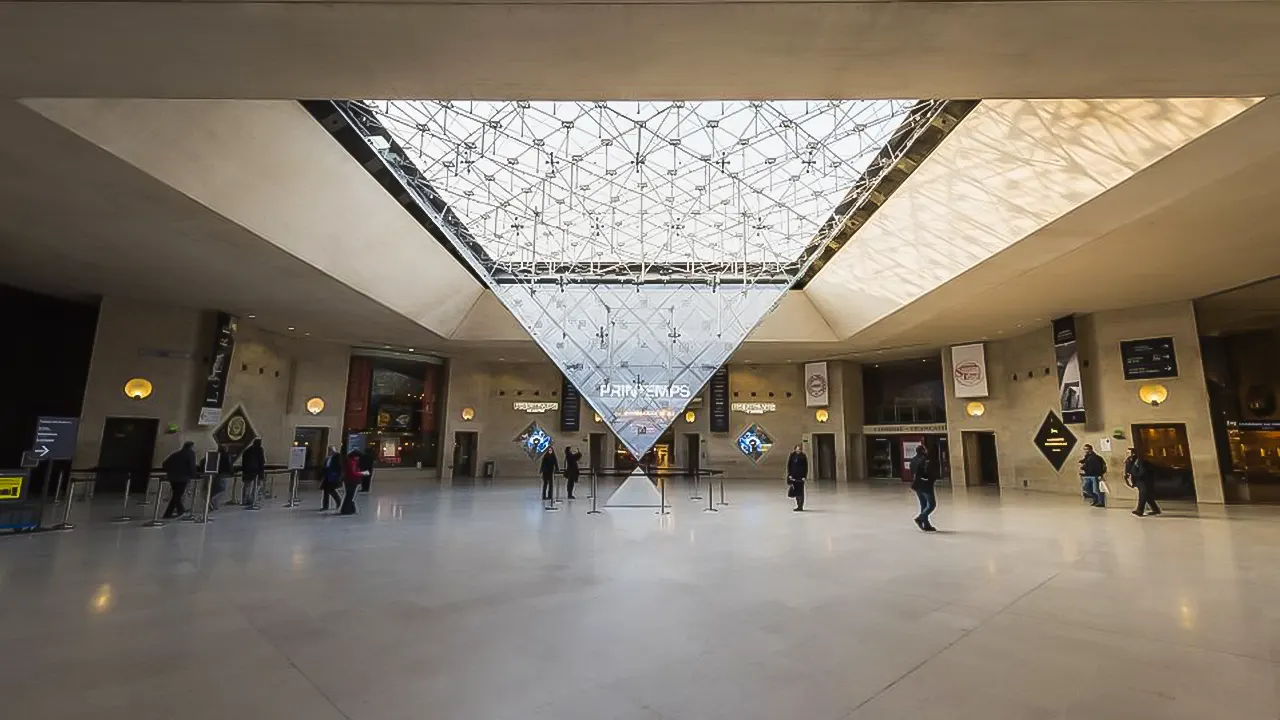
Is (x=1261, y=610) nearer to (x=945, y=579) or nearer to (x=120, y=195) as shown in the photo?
(x=945, y=579)

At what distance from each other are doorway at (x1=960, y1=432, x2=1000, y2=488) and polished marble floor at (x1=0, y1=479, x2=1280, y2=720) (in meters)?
12.0

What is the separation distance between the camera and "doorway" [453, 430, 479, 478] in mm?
24750

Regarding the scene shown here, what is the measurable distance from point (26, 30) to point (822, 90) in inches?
244

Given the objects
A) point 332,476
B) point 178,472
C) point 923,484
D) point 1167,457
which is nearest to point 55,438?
point 178,472

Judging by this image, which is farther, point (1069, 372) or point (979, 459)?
point (979, 459)

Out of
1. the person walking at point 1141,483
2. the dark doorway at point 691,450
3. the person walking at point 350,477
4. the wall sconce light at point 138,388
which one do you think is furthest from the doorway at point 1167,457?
the wall sconce light at point 138,388

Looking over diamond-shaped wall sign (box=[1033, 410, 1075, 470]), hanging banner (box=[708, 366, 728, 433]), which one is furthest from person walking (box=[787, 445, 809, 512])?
hanging banner (box=[708, 366, 728, 433])

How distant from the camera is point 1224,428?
15406 mm

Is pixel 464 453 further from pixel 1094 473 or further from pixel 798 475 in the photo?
pixel 1094 473

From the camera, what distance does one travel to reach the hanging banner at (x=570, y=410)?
24984 millimetres

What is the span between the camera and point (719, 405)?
82.4ft

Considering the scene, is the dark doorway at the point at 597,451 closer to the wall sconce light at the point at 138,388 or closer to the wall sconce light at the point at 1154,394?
the wall sconce light at the point at 138,388

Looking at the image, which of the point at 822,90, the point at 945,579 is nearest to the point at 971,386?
the point at 945,579

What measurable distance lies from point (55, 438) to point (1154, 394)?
24027 mm
